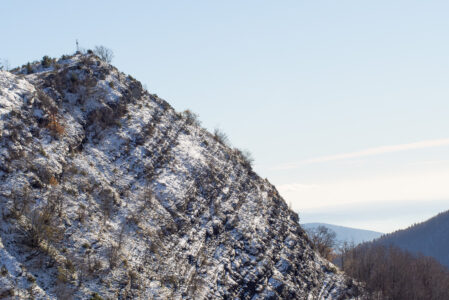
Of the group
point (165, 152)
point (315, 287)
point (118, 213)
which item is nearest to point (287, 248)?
point (315, 287)

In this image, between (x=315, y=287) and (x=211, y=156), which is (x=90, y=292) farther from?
(x=315, y=287)

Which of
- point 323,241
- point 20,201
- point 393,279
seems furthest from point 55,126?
point 393,279

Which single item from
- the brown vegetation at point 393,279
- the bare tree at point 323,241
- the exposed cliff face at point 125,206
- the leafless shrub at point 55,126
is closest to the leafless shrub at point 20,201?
the exposed cliff face at point 125,206

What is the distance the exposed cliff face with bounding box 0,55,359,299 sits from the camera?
910 inches

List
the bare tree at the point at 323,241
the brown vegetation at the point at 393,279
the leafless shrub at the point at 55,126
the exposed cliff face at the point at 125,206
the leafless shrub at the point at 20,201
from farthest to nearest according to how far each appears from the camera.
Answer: the bare tree at the point at 323,241 < the brown vegetation at the point at 393,279 < the leafless shrub at the point at 55,126 < the exposed cliff face at the point at 125,206 < the leafless shrub at the point at 20,201

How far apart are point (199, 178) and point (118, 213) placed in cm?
1171

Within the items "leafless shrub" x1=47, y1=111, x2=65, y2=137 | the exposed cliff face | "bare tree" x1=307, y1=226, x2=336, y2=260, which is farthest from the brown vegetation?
"leafless shrub" x1=47, y1=111, x2=65, y2=137

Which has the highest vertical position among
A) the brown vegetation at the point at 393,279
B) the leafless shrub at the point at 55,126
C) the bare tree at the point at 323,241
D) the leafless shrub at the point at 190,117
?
the leafless shrub at the point at 190,117

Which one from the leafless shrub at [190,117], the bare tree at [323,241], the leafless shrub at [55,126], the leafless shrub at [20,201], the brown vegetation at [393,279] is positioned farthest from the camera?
the bare tree at [323,241]

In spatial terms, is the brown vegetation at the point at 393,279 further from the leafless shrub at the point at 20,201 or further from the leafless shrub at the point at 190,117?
the leafless shrub at the point at 20,201

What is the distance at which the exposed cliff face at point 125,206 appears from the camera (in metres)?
23.1

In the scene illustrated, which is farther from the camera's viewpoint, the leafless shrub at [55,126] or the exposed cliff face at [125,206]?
the leafless shrub at [55,126]

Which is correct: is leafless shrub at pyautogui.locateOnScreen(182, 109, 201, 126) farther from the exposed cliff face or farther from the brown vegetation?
the brown vegetation

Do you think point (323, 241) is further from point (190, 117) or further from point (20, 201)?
point (20, 201)
